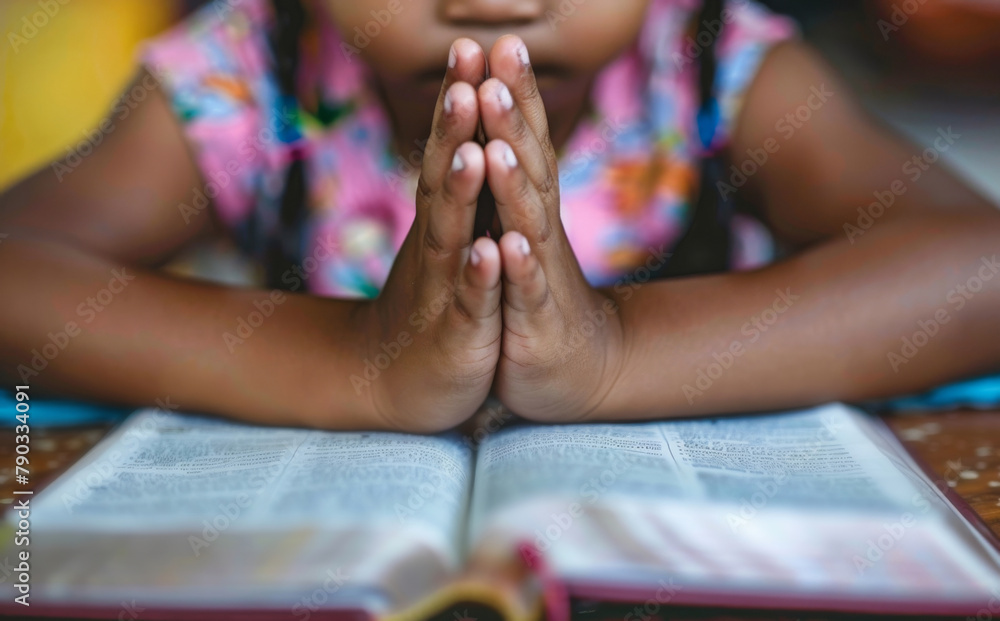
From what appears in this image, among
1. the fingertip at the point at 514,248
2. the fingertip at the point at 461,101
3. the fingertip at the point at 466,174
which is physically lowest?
the fingertip at the point at 514,248

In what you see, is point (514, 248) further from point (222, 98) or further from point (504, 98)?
point (222, 98)

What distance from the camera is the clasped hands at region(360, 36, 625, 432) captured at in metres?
0.38

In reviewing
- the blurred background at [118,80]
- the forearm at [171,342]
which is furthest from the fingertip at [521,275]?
the blurred background at [118,80]

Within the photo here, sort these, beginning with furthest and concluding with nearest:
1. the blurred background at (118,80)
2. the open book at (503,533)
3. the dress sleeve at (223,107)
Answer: the blurred background at (118,80) → the dress sleeve at (223,107) → the open book at (503,533)

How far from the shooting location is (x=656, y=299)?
49 cm

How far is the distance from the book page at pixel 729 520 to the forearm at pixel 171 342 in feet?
0.39

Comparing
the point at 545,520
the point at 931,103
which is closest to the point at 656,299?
the point at 545,520

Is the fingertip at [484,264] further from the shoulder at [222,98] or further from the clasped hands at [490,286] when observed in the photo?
the shoulder at [222,98]

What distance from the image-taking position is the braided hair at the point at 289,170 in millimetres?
679

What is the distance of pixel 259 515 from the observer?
347 millimetres

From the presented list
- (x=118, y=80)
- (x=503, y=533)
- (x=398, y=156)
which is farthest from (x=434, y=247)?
(x=118, y=80)

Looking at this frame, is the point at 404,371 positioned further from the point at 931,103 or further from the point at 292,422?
the point at 931,103

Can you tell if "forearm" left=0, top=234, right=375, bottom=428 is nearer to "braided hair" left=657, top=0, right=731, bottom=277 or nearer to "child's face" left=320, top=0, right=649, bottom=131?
"child's face" left=320, top=0, right=649, bottom=131

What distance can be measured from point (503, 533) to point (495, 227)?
0.60 ft
